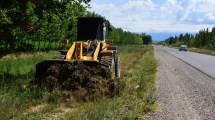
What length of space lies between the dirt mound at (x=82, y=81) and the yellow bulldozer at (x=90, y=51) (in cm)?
28

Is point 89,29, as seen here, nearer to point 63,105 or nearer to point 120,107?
point 63,105

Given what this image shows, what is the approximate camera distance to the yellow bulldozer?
41.7ft

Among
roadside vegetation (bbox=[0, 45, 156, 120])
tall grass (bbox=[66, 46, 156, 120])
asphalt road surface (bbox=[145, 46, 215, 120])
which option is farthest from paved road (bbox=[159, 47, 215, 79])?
roadside vegetation (bbox=[0, 45, 156, 120])

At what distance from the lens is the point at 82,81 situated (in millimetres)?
11766

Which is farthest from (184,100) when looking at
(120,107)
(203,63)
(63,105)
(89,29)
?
(203,63)

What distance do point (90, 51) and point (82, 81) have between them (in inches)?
125

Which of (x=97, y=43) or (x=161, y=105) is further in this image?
(x=97, y=43)

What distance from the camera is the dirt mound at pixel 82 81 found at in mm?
11398

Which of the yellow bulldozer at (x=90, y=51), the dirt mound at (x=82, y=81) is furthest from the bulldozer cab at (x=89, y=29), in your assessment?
the dirt mound at (x=82, y=81)

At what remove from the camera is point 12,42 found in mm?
15188

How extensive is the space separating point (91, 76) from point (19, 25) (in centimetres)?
425

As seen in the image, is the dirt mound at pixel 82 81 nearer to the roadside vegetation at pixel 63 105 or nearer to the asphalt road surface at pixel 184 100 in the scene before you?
the roadside vegetation at pixel 63 105

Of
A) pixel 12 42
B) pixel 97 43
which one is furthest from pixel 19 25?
pixel 97 43

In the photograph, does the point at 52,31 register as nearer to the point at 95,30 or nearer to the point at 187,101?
the point at 95,30
